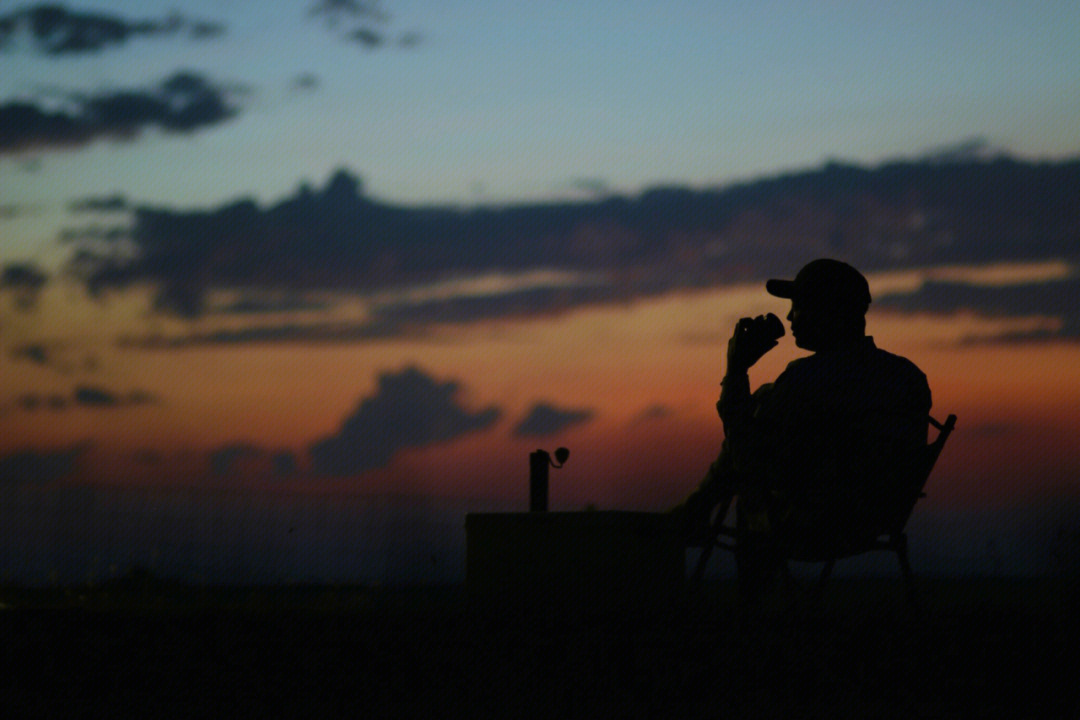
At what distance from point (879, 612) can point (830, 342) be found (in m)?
1.81

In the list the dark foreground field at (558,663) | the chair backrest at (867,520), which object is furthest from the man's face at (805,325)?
the dark foreground field at (558,663)

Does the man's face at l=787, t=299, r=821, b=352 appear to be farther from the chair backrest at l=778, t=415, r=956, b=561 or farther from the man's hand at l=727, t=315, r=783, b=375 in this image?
the chair backrest at l=778, t=415, r=956, b=561

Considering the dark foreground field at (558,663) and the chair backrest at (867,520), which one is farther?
the chair backrest at (867,520)

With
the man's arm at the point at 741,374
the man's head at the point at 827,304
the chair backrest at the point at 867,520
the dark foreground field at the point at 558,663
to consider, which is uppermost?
the man's head at the point at 827,304

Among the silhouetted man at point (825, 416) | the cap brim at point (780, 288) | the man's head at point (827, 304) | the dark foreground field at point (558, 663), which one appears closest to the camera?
the dark foreground field at point (558, 663)

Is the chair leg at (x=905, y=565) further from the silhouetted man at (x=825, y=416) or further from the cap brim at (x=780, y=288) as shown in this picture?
the cap brim at (x=780, y=288)

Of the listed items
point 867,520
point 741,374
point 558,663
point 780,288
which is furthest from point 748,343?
point 558,663

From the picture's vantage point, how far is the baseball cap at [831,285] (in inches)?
296

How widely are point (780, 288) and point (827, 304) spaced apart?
0.99 feet

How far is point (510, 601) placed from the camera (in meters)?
9.14

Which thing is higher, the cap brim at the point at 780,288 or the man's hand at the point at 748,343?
the cap brim at the point at 780,288

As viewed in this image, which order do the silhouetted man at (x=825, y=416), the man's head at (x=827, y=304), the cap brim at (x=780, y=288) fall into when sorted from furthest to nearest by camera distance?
the cap brim at (x=780, y=288)
the man's head at (x=827, y=304)
the silhouetted man at (x=825, y=416)

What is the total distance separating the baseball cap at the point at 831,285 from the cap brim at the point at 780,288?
30mm

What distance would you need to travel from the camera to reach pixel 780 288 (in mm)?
7688
